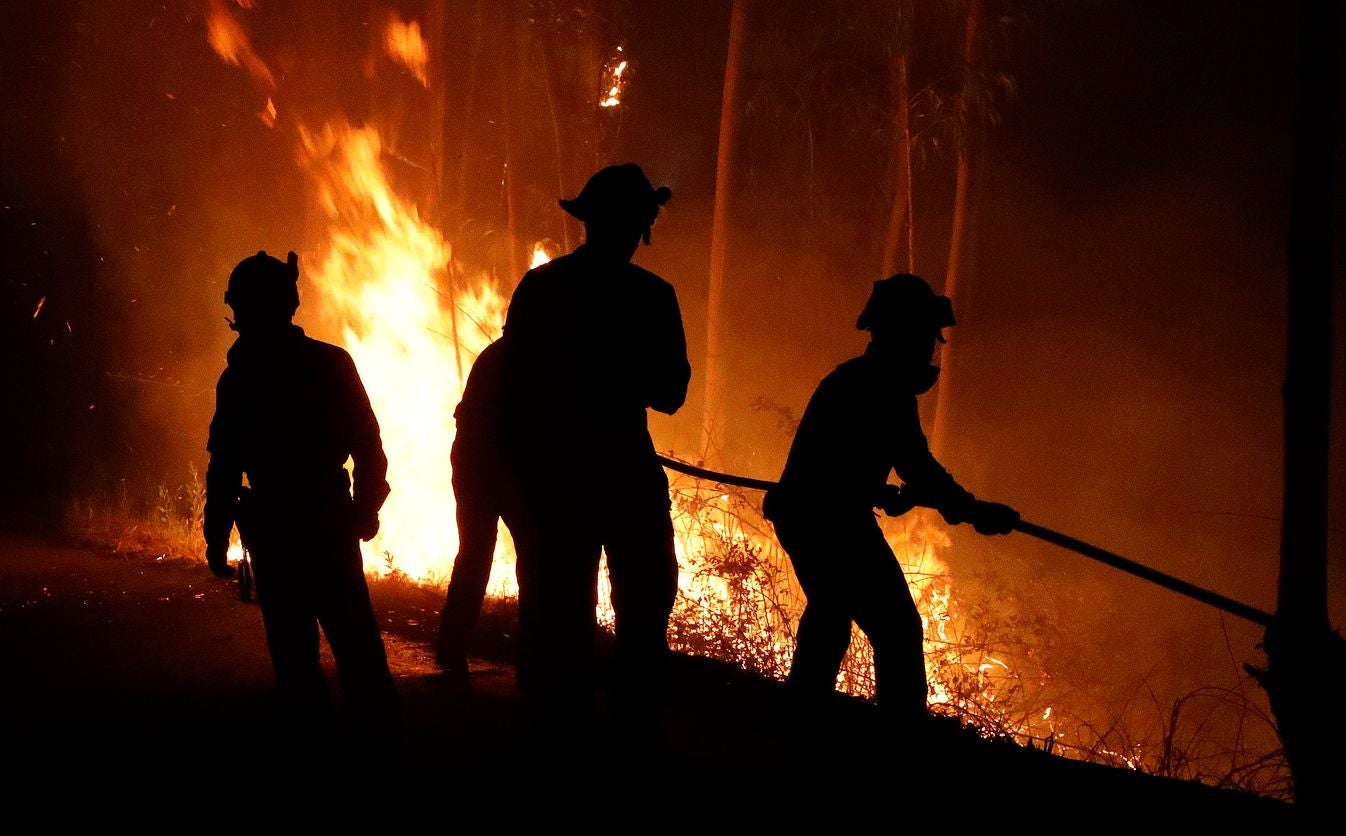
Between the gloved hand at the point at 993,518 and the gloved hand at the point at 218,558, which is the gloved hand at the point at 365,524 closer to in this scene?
the gloved hand at the point at 218,558

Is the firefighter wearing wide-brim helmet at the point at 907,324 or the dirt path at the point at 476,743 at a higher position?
the firefighter wearing wide-brim helmet at the point at 907,324

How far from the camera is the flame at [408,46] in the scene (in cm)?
1041

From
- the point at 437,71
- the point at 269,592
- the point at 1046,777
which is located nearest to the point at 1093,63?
the point at 437,71

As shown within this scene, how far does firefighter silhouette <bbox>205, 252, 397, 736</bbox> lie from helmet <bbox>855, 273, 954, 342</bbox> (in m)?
1.88

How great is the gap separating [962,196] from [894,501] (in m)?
11.4

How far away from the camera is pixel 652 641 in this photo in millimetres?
2953

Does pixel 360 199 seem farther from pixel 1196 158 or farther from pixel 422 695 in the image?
pixel 1196 158

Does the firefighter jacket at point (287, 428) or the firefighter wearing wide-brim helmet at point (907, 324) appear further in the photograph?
the firefighter wearing wide-brim helmet at point (907, 324)

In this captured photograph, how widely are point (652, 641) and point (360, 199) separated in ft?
23.3

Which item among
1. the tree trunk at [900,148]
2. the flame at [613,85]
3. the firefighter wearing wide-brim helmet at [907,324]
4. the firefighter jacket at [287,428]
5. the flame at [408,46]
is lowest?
the firefighter jacket at [287,428]

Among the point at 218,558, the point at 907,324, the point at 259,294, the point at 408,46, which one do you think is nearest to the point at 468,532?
the point at 218,558

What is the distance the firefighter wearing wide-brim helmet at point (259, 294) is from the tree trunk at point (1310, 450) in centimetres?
390

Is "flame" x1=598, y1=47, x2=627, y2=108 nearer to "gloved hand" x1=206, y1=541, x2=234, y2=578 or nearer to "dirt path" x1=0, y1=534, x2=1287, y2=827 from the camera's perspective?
"dirt path" x1=0, y1=534, x2=1287, y2=827

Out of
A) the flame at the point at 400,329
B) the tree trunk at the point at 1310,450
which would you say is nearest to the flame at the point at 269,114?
the flame at the point at 400,329
